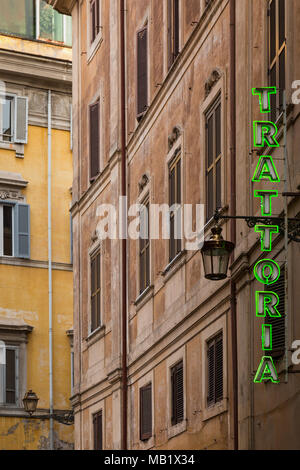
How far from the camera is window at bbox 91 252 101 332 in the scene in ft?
89.9

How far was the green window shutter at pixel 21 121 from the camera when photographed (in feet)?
127

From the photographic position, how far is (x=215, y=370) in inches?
762

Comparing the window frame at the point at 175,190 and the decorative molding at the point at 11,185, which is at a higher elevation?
the decorative molding at the point at 11,185

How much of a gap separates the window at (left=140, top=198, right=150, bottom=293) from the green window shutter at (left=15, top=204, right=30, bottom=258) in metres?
13.9

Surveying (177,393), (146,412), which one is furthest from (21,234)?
(177,393)

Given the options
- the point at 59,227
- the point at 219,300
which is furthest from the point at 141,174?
the point at 59,227

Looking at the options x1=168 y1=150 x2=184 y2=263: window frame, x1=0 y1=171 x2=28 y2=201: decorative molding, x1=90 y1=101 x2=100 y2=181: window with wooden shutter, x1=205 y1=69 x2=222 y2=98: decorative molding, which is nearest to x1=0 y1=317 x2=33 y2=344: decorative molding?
x1=0 y1=171 x2=28 y2=201: decorative molding

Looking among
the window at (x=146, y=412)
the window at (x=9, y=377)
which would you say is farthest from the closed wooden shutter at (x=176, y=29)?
the window at (x=9, y=377)

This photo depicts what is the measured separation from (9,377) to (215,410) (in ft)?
60.6

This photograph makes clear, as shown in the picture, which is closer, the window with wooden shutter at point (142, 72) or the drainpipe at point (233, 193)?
the drainpipe at point (233, 193)

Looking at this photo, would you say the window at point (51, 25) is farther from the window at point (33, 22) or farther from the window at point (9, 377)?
the window at point (9, 377)

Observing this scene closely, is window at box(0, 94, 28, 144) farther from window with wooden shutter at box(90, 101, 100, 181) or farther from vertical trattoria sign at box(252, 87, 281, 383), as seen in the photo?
vertical trattoria sign at box(252, 87, 281, 383)

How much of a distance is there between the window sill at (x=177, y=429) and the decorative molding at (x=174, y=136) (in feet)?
15.8

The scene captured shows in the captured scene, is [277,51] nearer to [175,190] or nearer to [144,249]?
[175,190]
